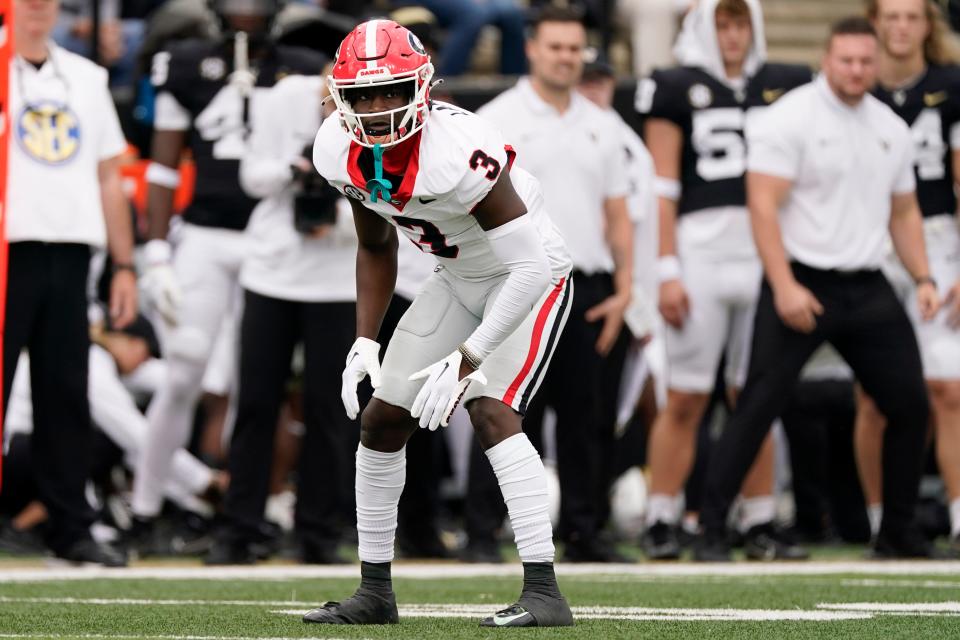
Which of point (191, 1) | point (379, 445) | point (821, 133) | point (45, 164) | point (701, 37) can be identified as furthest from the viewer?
point (191, 1)

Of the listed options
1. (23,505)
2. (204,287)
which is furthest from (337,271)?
(23,505)

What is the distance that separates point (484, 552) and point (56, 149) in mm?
2257

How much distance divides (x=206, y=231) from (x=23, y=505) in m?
1.66

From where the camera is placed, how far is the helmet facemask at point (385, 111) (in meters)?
4.64

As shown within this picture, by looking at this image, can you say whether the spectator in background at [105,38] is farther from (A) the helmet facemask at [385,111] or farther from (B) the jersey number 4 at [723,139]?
(A) the helmet facemask at [385,111]

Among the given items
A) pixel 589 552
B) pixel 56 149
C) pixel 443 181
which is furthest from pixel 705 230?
pixel 443 181

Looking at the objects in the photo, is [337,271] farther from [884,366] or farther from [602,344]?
[884,366]

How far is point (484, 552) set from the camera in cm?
755

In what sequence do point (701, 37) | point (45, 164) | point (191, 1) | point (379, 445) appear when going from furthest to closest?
point (191, 1)
point (701, 37)
point (45, 164)
point (379, 445)

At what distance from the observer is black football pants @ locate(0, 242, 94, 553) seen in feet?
23.1

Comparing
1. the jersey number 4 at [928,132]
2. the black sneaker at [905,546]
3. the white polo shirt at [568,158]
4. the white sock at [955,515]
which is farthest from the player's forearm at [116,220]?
the white sock at [955,515]

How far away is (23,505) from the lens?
28.4ft

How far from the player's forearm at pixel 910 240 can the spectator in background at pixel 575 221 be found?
1.10 metres

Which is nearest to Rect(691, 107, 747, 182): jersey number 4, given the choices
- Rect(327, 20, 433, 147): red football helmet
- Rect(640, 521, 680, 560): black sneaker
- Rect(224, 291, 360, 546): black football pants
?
Rect(640, 521, 680, 560): black sneaker
